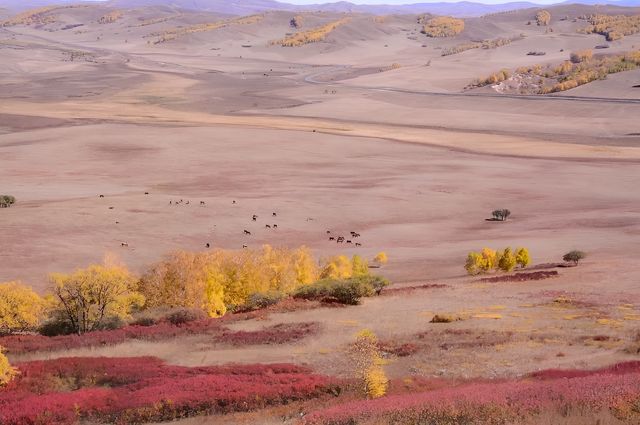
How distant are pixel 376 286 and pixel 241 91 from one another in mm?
122367

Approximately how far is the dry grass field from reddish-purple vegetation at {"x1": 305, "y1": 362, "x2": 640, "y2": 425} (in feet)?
1.54

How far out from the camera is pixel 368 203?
63.9 metres

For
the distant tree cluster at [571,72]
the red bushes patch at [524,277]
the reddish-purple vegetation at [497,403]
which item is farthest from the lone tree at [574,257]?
the distant tree cluster at [571,72]

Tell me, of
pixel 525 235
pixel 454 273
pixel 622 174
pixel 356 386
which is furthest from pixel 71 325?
pixel 622 174

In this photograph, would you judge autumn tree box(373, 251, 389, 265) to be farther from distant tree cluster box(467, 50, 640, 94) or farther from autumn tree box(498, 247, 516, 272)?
distant tree cluster box(467, 50, 640, 94)

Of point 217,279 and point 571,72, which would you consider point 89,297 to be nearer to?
point 217,279

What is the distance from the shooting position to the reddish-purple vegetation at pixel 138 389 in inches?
755

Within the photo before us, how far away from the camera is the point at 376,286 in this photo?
120 ft

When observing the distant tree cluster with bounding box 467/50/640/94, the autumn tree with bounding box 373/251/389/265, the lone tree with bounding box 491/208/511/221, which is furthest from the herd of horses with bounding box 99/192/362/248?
the distant tree cluster with bounding box 467/50/640/94

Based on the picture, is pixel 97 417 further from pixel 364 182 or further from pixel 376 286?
pixel 364 182

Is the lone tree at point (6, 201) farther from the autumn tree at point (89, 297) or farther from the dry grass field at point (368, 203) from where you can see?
the autumn tree at point (89, 297)

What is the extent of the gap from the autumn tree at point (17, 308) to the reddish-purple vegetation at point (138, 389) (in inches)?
285

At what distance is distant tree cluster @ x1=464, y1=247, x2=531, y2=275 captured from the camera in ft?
142

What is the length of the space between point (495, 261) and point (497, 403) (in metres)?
29.4
